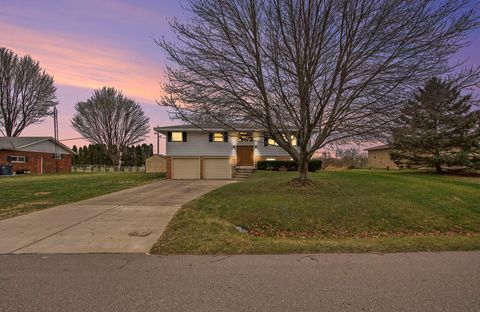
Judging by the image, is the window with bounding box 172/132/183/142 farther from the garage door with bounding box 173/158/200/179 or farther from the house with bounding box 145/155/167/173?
the house with bounding box 145/155/167/173

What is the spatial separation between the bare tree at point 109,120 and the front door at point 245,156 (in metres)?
22.9

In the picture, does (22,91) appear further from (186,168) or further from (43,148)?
(186,168)

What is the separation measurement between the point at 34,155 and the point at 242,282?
39.1m

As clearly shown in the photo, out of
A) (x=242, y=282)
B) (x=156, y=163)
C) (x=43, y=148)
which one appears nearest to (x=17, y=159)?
(x=43, y=148)

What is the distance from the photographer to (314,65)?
399 inches

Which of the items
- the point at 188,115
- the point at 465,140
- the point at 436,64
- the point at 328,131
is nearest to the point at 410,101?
the point at 436,64

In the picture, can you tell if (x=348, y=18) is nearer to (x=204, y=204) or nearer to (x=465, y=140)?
(x=204, y=204)

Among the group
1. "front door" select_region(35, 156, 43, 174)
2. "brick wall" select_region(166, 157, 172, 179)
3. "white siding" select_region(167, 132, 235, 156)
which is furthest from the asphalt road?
→ "front door" select_region(35, 156, 43, 174)

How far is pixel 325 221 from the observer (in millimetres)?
8656

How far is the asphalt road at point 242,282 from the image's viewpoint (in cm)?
345

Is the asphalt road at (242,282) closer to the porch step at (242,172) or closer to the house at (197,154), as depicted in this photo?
the porch step at (242,172)

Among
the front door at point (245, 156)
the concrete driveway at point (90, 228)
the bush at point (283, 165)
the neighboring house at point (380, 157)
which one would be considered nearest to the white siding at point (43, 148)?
the front door at point (245, 156)

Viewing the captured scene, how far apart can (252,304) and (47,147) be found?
41419 mm

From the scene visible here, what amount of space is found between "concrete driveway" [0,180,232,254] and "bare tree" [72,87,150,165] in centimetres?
3267
